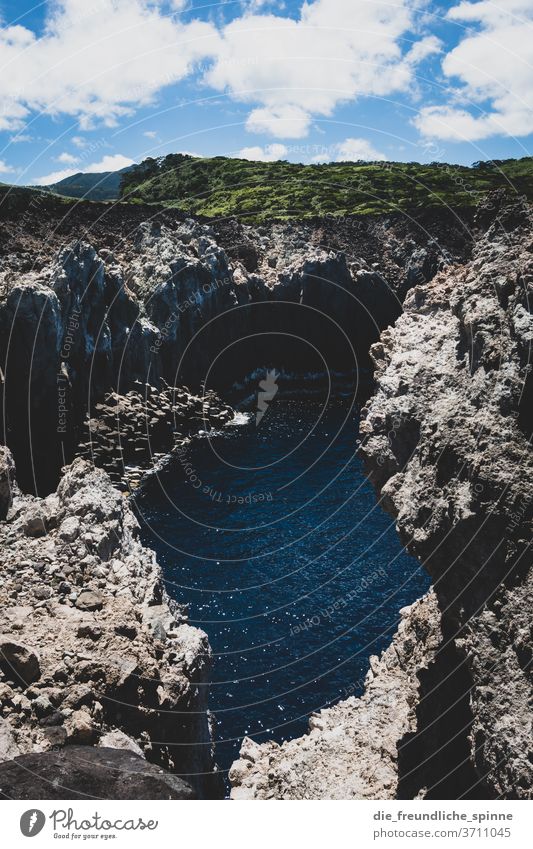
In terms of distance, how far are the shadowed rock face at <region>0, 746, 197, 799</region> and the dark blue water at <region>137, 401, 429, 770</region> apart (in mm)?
22073

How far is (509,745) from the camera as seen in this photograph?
14.9m

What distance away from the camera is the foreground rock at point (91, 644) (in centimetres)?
1744

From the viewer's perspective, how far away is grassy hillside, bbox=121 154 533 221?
453 ft

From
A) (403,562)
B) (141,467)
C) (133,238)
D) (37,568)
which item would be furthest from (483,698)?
(133,238)

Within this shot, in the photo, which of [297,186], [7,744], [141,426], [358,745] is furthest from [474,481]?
[297,186]

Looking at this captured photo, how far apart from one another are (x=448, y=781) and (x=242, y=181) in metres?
160

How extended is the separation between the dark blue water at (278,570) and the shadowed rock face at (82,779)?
869 inches

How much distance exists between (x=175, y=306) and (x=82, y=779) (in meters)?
84.4

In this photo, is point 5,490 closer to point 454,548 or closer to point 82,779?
point 82,779

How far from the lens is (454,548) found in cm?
1958


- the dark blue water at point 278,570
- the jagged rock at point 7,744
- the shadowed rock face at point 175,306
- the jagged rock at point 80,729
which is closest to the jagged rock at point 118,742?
the jagged rock at point 80,729

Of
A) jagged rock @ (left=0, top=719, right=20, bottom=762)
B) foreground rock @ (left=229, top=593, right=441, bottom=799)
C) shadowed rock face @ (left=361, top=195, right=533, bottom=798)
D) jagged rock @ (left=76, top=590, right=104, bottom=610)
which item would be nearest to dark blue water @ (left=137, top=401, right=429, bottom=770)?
foreground rock @ (left=229, top=593, right=441, bottom=799)

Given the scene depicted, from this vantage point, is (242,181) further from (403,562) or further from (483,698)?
(483,698)

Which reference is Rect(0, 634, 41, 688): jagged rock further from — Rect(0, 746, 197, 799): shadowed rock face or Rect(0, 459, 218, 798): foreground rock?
Rect(0, 746, 197, 799): shadowed rock face
